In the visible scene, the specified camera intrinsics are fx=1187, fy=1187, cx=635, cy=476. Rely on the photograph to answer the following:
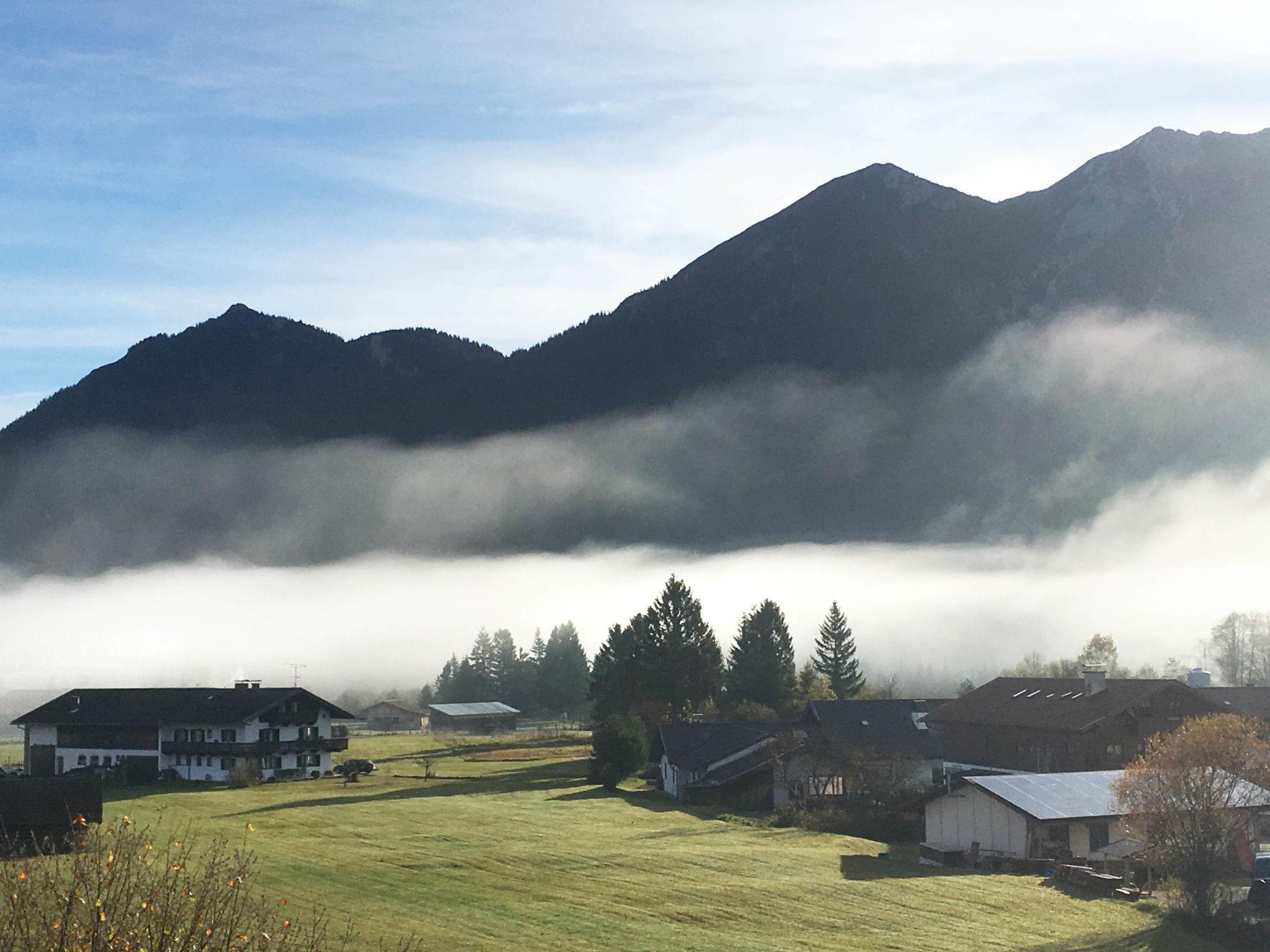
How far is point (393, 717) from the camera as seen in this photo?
18312cm

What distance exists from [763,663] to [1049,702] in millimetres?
41563

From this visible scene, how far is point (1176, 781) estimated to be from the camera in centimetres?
4066

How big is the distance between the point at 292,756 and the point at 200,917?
7853cm

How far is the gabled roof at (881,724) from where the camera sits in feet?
267

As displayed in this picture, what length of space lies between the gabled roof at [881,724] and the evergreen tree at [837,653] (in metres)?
45.7

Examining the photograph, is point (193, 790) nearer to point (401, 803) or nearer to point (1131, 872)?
point (401, 803)

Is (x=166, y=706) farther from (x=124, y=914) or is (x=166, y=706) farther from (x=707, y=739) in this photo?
(x=124, y=914)

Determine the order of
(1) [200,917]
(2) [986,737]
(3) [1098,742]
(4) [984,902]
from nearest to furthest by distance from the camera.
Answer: (1) [200,917], (4) [984,902], (3) [1098,742], (2) [986,737]

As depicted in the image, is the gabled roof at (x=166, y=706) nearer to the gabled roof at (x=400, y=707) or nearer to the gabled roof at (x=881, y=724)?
the gabled roof at (x=881, y=724)

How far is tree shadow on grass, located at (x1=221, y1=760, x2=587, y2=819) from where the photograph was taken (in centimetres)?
6500

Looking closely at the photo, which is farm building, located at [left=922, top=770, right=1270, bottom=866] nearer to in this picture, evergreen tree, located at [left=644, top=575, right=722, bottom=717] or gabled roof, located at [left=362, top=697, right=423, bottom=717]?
evergreen tree, located at [left=644, top=575, right=722, bottom=717]

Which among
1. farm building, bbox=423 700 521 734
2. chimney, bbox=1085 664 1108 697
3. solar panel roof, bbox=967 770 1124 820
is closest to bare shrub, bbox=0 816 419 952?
solar panel roof, bbox=967 770 1124 820

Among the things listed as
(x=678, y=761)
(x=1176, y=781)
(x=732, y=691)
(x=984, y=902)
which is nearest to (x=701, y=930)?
(x=984, y=902)

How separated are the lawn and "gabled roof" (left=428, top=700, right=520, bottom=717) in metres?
111
